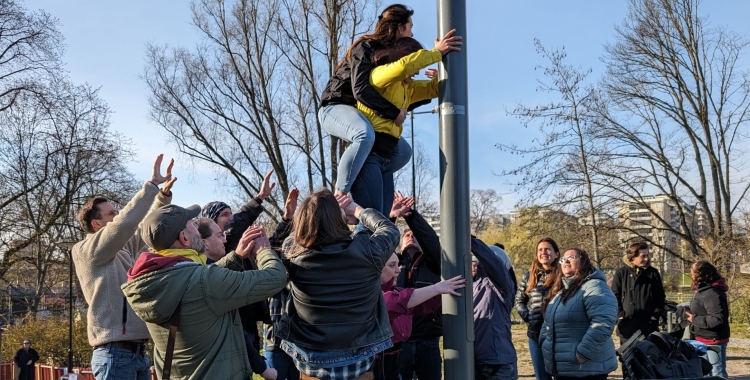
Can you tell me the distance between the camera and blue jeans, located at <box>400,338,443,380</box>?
5199mm

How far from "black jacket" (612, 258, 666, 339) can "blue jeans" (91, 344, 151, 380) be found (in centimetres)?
575

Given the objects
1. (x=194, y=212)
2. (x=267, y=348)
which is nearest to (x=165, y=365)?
(x=194, y=212)

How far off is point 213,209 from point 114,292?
901 mm

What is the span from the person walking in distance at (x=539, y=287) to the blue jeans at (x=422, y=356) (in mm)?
1448

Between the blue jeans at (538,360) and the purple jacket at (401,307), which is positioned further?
the blue jeans at (538,360)

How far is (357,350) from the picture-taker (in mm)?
3262

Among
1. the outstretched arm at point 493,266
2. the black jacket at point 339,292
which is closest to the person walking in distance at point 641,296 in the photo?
the outstretched arm at point 493,266

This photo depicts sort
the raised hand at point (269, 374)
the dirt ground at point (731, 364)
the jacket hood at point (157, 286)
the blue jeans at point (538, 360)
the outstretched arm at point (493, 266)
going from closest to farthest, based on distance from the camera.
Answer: the jacket hood at point (157, 286), the raised hand at point (269, 374), the outstretched arm at point (493, 266), the blue jeans at point (538, 360), the dirt ground at point (731, 364)

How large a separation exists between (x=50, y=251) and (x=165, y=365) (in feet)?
89.1

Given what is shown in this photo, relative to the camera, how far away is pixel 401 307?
12.6 feet

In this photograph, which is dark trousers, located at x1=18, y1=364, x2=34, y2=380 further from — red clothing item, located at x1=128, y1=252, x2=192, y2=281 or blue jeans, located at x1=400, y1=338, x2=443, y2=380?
red clothing item, located at x1=128, y1=252, x2=192, y2=281

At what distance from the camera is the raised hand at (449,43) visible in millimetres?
3242

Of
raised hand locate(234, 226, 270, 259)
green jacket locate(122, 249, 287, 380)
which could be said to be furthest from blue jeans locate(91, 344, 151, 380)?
raised hand locate(234, 226, 270, 259)

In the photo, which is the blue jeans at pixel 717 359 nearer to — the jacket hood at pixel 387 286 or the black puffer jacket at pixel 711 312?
the black puffer jacket at pixel 711 312
